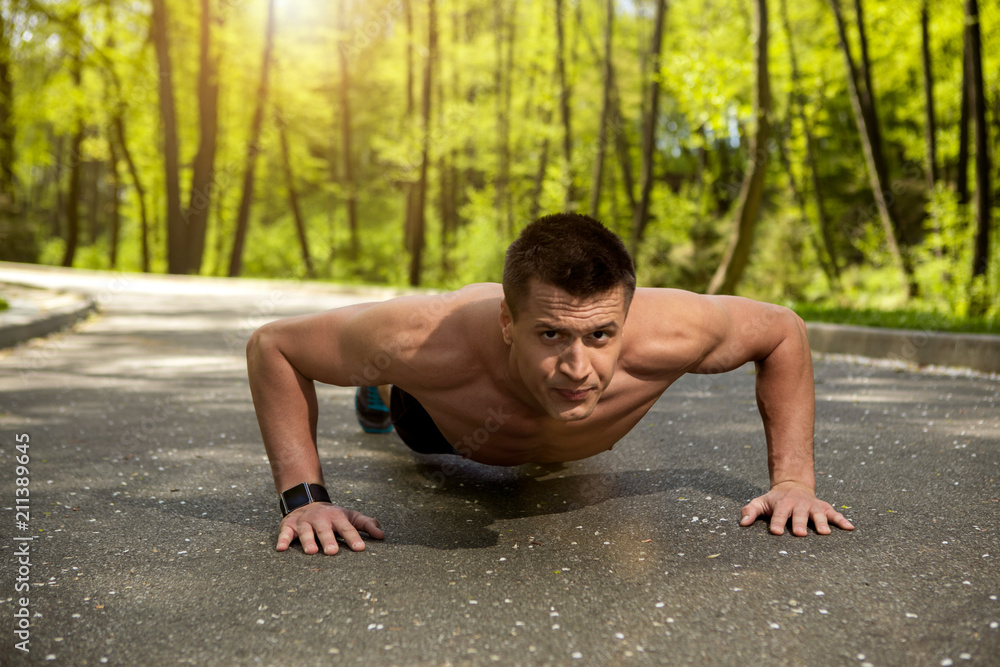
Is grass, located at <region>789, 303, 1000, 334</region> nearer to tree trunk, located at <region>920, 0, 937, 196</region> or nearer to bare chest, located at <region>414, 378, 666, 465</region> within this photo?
bare chest, located at <region>414, 378, 666, 465</region>

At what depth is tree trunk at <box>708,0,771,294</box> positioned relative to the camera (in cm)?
1091

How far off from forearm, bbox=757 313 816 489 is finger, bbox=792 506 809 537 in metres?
0.17

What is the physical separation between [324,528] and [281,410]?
0.46m

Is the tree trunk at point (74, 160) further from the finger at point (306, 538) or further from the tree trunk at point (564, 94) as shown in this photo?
the finger at point (306, 538)

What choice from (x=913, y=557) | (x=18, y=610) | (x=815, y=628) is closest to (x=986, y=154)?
(x=913, y=557)

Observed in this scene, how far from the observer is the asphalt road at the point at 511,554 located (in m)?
2.13

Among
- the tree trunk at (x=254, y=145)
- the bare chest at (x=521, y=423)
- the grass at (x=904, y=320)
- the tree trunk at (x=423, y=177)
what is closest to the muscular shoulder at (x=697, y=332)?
the bare chest at (x=521, y=423)

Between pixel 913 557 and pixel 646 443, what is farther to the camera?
pixel 646 443

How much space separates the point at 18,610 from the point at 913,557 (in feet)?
8.70

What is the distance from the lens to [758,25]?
10.9 m

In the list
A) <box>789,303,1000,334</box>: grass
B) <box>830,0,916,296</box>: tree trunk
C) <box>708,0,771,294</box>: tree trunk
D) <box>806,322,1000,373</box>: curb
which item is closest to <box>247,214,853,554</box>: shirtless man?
<box>806,322,1000,373</box>: curb

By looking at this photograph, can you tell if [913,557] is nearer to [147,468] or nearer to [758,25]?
[147,468]

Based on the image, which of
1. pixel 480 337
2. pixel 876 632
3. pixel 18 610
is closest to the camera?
pixel 876 632

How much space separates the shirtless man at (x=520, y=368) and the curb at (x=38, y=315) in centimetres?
652
